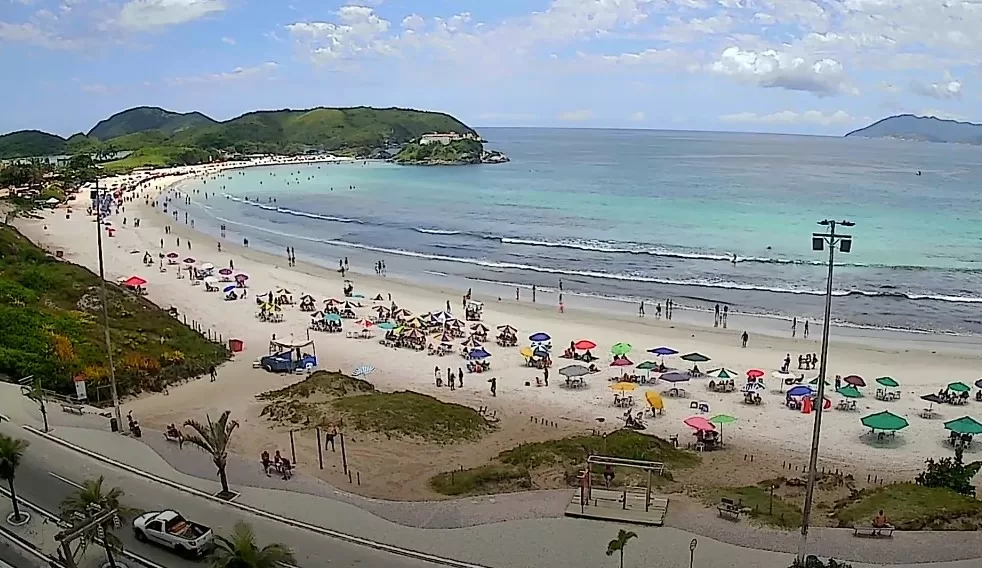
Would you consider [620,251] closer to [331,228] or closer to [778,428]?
[331,228]

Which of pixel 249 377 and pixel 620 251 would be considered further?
pixel 620 251

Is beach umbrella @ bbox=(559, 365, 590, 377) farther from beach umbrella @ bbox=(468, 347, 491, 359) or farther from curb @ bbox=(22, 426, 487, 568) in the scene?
curb @ bbox=(22, 426, 487, 568)

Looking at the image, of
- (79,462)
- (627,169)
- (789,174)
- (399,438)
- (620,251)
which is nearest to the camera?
(79,462)

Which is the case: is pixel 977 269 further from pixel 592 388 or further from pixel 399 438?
pixel 399 438

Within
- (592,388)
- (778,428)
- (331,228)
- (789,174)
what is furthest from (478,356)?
(789,174)

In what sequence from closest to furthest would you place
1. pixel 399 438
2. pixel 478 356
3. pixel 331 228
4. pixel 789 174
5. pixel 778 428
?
1. pixel 399 438
2. pixel 778 428
3. pixel 478 356
4. pixel 331 228
5. pixel 789 174

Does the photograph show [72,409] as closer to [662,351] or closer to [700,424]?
[700,424]

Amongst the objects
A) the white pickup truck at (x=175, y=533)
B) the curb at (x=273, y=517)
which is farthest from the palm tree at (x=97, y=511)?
the curb at (x=273, y=517)

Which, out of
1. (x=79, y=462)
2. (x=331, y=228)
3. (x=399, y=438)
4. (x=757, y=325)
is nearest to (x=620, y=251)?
(x=757, y=325)
